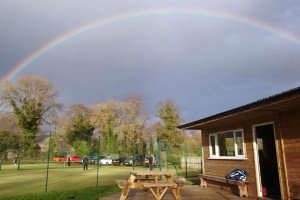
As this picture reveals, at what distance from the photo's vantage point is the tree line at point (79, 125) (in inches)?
1725

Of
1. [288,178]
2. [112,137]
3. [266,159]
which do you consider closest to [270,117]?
[288,178]

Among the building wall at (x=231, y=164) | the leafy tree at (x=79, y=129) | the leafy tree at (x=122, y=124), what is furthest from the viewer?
the leafy tree at (x=79, y=129)

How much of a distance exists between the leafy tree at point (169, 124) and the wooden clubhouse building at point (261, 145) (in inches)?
1210

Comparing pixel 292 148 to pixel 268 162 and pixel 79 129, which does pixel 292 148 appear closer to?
pixel 268 162

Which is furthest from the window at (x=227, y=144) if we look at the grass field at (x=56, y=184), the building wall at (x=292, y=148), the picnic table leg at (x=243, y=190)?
the grass field at (x=56, y=184)

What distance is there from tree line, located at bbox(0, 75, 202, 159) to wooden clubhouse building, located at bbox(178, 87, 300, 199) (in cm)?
2867

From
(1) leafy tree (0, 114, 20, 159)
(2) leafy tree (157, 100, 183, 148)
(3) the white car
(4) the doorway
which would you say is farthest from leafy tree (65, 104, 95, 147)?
(4) the doorway

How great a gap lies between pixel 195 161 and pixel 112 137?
2068cm

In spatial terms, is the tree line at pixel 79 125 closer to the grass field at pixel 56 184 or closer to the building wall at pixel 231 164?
the grass field at pixel 56 184

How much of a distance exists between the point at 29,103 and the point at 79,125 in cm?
871

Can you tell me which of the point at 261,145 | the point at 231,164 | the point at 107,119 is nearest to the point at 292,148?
the point at 231,164

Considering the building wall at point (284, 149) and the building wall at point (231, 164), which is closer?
the building wall at point (284, 149)

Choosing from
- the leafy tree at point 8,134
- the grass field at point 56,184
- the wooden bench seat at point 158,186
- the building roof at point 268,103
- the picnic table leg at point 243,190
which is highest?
the leafy tree at point 8,134

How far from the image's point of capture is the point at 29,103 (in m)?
45.6
